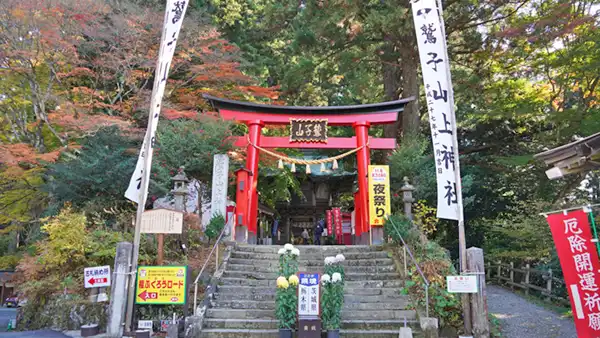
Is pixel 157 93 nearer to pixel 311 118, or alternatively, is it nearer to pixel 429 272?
pixel 311 118

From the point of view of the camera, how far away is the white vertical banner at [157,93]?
8.45 m

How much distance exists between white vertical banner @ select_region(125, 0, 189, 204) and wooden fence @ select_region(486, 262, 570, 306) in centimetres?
1065

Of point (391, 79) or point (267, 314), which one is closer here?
point (267, 314)

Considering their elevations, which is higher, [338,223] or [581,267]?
[338,223]

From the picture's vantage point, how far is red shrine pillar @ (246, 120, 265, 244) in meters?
12.9

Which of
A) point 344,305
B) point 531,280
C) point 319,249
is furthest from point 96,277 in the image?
point 531,280

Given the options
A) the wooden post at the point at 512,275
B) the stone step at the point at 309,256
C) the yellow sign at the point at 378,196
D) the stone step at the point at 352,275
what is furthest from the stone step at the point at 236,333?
the wooden post at the point at 512,275

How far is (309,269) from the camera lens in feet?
32.8

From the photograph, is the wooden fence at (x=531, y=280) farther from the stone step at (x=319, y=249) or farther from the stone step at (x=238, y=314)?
the stone step at (x=238, y=314)

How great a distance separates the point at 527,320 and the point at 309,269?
502 cm

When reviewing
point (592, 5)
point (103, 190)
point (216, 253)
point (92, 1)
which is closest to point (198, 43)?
point (92, 1)

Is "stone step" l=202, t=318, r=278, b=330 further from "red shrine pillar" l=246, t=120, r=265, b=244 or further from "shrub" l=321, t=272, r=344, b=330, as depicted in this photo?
"red shrine pillar" l=246, t=120, r=265, b=244

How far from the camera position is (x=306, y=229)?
2180 centimetres

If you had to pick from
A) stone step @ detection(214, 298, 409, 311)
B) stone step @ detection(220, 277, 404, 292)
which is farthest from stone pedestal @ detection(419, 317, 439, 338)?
stone step @ detection(220, 277, 404, 292)
